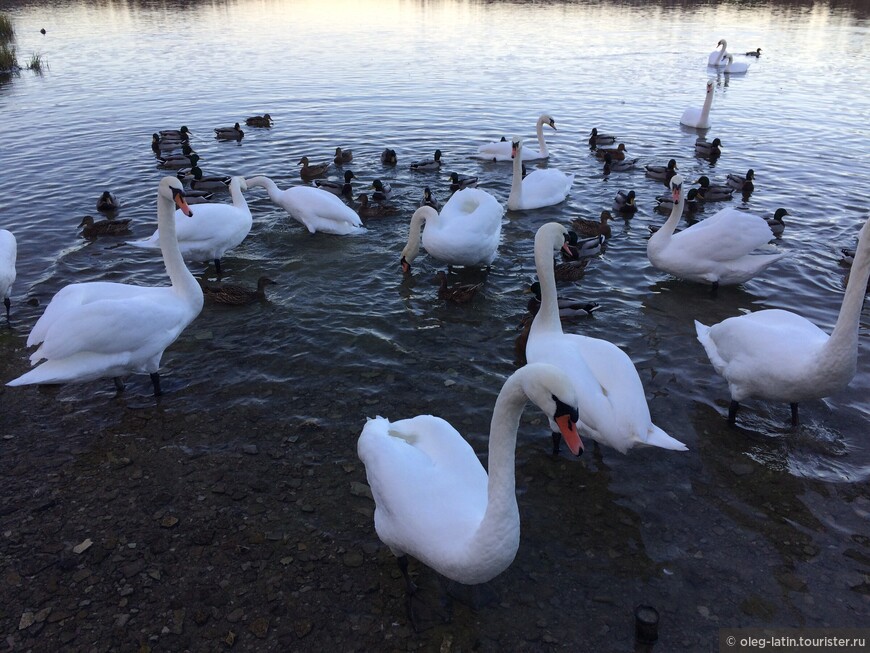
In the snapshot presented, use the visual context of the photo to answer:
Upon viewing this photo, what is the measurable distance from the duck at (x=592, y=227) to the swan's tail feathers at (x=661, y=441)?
23.3 ft

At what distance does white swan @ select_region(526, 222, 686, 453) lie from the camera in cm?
572

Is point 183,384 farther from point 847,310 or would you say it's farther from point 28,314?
point 847,310

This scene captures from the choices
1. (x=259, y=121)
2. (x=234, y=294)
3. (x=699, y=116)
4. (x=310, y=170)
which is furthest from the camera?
(x=259, y=121)

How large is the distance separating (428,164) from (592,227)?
5451 mm

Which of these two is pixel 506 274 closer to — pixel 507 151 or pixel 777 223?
pixel 777 223

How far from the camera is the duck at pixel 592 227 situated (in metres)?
12.4

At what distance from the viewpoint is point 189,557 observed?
17.9ft

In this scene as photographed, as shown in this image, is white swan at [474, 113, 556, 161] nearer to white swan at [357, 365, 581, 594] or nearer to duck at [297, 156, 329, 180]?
duck at [297, 156, 329, 180]

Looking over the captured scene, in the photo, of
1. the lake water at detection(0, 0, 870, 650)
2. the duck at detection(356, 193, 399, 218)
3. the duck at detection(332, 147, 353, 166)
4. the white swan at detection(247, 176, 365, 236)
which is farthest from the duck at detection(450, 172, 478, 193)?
the duck at detection(332, 147, 353, 166)

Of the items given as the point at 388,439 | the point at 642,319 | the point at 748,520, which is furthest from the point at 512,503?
the point at 642,319

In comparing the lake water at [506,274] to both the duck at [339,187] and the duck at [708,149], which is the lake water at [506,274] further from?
the duck at [339,187]

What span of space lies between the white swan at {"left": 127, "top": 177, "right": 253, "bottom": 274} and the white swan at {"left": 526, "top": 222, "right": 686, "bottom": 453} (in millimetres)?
6411

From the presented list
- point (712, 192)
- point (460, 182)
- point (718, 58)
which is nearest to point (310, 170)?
point (460, 182)

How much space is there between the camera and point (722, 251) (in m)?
9.87
